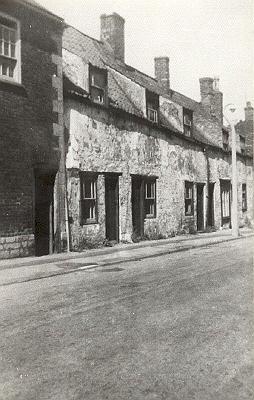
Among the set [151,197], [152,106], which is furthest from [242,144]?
[151,197]

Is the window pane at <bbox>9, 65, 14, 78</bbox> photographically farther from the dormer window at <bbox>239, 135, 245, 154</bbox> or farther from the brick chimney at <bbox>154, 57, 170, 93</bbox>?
the dormer window at <bbox>239, 135, 245, 154</bbox>

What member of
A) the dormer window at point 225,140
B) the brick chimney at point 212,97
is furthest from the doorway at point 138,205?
the brick chimney at point 212,97

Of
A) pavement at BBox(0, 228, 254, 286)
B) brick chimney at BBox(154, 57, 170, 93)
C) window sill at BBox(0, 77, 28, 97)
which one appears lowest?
pavement at BBox(0, 228, 254, 286)

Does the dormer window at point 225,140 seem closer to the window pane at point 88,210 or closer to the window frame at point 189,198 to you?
the window frame at point 189,198

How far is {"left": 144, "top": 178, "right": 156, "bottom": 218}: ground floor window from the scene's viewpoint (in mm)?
19172

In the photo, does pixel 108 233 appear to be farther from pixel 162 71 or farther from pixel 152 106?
pixel 162 71

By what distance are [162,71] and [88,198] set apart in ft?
47.9

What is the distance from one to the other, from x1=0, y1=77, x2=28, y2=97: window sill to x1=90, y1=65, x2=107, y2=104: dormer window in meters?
3.56

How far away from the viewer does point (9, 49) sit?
12.3 m

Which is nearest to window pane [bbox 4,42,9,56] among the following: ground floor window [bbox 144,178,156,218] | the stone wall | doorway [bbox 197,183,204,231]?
the stone wall

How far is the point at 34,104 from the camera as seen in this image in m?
12.9

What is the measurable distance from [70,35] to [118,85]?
2682mm

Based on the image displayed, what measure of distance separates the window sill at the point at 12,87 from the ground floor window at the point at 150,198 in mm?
7684

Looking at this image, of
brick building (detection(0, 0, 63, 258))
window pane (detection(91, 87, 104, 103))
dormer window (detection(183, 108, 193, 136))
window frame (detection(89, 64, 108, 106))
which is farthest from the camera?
dormer window (detection(183, 108, 193, 136))
